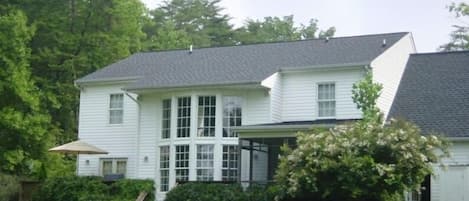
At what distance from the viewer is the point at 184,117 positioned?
1174 inches

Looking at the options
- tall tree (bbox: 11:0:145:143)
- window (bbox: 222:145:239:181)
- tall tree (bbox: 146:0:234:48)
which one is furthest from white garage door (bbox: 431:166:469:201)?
tall tree (bbox: 146:0:234:48)

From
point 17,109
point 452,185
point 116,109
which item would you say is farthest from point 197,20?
point 452,185

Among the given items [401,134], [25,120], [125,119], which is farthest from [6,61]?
[401,134]

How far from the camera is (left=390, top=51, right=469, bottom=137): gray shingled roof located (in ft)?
90.7

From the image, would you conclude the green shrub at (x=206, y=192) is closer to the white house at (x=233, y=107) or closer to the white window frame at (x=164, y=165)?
the white house at (x=233, y=107)

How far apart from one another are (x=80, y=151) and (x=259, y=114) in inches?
280

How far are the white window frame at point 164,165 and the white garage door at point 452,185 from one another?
32.8 ft

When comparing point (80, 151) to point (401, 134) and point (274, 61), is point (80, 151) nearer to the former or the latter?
point (274, 61)

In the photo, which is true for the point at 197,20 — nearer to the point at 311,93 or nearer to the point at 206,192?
the point at 311,93

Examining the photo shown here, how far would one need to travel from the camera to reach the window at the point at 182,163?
97.5 ft

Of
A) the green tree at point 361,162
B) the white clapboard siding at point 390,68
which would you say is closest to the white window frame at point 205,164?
the green tree at point 361,162

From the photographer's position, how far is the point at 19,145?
34.8m

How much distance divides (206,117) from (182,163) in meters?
2.01

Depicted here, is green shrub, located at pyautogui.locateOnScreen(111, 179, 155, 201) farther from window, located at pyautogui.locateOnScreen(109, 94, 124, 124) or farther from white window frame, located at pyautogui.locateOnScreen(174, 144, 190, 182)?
window, located at pyautogui.locateOnScreen(109, 94, 124, 124)
